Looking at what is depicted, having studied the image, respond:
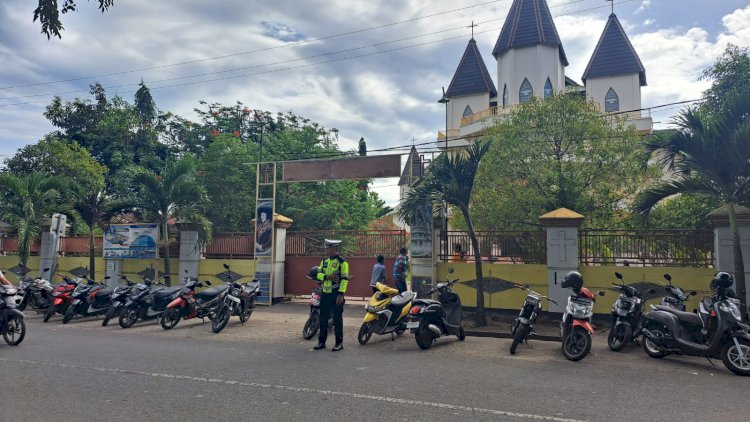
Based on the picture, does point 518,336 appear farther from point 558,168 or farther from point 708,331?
point 558,168

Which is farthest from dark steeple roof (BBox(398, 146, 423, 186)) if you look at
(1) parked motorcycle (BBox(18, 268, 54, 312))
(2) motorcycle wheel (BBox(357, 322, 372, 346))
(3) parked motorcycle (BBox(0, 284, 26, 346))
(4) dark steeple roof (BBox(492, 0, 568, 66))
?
(4) dark steeple roof (BBox(492, 0, 568, 66))

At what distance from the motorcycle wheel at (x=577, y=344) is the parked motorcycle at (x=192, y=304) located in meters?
6.56

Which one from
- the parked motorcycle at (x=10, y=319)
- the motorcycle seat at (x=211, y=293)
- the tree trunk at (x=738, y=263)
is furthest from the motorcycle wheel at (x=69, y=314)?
the tree trunk at (x=738, y=263)

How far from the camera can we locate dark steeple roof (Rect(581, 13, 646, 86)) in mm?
34406

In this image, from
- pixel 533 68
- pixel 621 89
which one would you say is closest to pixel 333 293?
pixel 533 68

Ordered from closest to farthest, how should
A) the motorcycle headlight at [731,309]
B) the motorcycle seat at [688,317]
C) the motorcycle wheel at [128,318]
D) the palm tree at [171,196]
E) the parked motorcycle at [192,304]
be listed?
the motorcycle headlight at [731,309] → the motorcycle seat at [688,317] → the parked motorcycle at [192,304] → the motorcycle wheel at [128,318] → the palm tree at [171,196]

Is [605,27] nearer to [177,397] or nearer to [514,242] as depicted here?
[514,242]

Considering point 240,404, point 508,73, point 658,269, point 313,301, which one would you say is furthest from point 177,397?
point 508,73

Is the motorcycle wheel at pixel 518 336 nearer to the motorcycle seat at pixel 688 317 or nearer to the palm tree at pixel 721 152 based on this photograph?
the motorcycle seat at pixel 688 317

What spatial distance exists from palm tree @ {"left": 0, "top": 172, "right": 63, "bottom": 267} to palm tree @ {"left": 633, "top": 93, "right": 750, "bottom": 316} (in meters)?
17.2

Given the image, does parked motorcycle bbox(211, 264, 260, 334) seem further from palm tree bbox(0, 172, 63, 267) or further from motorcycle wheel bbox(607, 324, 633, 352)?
palm tree bbox(0, 172, 63, 267)

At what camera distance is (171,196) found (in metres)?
14.6

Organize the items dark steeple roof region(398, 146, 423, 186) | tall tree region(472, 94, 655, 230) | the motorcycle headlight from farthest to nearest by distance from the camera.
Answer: tall tree region(472, 94, 655, 230)
dark steeple roof region(398, 146, 423, 186)
the motorcycle headlight

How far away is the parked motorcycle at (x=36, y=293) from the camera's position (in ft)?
40.0
